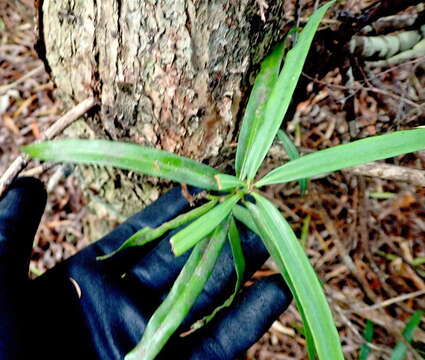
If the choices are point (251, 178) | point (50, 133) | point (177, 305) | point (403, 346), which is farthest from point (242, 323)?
point (50, 133)

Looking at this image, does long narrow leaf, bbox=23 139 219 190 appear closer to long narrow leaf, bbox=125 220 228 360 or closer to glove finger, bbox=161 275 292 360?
long narrow leaf, bbox=125 220 228 360

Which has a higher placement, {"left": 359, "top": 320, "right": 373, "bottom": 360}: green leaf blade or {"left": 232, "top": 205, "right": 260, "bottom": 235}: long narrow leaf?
{"left": 232, "top": 205, "right": 260, "bottom": 235}: long narrow leaf

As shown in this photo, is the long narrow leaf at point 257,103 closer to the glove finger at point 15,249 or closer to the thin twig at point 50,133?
the thin twig at point 50,133

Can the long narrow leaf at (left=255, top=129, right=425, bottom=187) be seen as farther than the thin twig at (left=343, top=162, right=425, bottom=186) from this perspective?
No

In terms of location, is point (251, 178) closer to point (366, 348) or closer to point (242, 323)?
point (242, 323)

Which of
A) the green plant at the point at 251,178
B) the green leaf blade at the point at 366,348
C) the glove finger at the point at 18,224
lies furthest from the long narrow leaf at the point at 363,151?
the green leaf blade at the point at 366,348

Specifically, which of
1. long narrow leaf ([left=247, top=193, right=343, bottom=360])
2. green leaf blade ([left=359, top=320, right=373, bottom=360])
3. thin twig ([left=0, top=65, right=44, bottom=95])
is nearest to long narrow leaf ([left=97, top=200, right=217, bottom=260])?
long narrow leaf ([left=247, top=193, right=343, bottom=360])

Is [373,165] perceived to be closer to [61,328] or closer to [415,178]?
[415,178]
